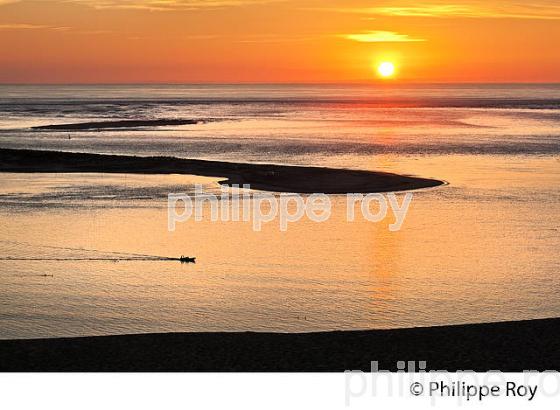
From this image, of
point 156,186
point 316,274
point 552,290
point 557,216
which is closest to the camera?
point 552,290

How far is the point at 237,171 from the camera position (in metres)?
49.0

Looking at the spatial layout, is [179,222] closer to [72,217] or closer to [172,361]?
[72,217]

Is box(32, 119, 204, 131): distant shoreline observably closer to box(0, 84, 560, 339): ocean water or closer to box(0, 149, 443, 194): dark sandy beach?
box(0, 149, 443, 194): dark sandy beach

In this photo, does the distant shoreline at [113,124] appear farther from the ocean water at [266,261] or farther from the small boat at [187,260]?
the small boat at [187,260]

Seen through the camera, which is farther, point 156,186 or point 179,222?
point 156,186

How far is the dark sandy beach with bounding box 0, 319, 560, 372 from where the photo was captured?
640 inches

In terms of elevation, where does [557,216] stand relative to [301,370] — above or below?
above

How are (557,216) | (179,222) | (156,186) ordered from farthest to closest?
(156,186)
(557,216)
(179,222)

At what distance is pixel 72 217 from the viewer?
34.3 metres

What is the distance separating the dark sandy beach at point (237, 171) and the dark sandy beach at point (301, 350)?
76.3ft

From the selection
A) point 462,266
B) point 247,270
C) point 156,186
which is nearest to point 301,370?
point 247,270

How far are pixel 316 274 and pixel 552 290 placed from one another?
612 centimetres

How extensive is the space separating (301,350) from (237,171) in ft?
106

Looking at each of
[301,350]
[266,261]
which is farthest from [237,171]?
[301,350]
